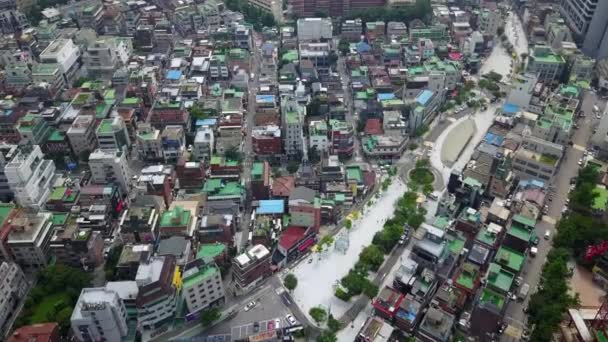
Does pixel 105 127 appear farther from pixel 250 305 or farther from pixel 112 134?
pixel 250 305

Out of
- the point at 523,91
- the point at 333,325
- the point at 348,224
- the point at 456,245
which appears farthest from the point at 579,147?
the point at 333,325

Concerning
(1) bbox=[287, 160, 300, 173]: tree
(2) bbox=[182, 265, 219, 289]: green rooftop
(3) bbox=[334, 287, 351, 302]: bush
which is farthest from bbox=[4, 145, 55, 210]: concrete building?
(3) bbox=[334, 287, 351, 302]: bush

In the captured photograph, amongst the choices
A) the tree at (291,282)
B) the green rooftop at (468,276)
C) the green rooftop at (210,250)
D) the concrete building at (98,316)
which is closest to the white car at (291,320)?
the tree at (291,282)

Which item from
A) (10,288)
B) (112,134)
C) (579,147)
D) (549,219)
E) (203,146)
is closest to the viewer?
(10,288)

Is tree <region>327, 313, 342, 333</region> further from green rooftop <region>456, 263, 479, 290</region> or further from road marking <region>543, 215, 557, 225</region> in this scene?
road marking <region>543, 215, 557, 225</region>

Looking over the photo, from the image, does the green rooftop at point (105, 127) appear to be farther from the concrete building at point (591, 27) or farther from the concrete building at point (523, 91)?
the concrete building at point (591, 27)
